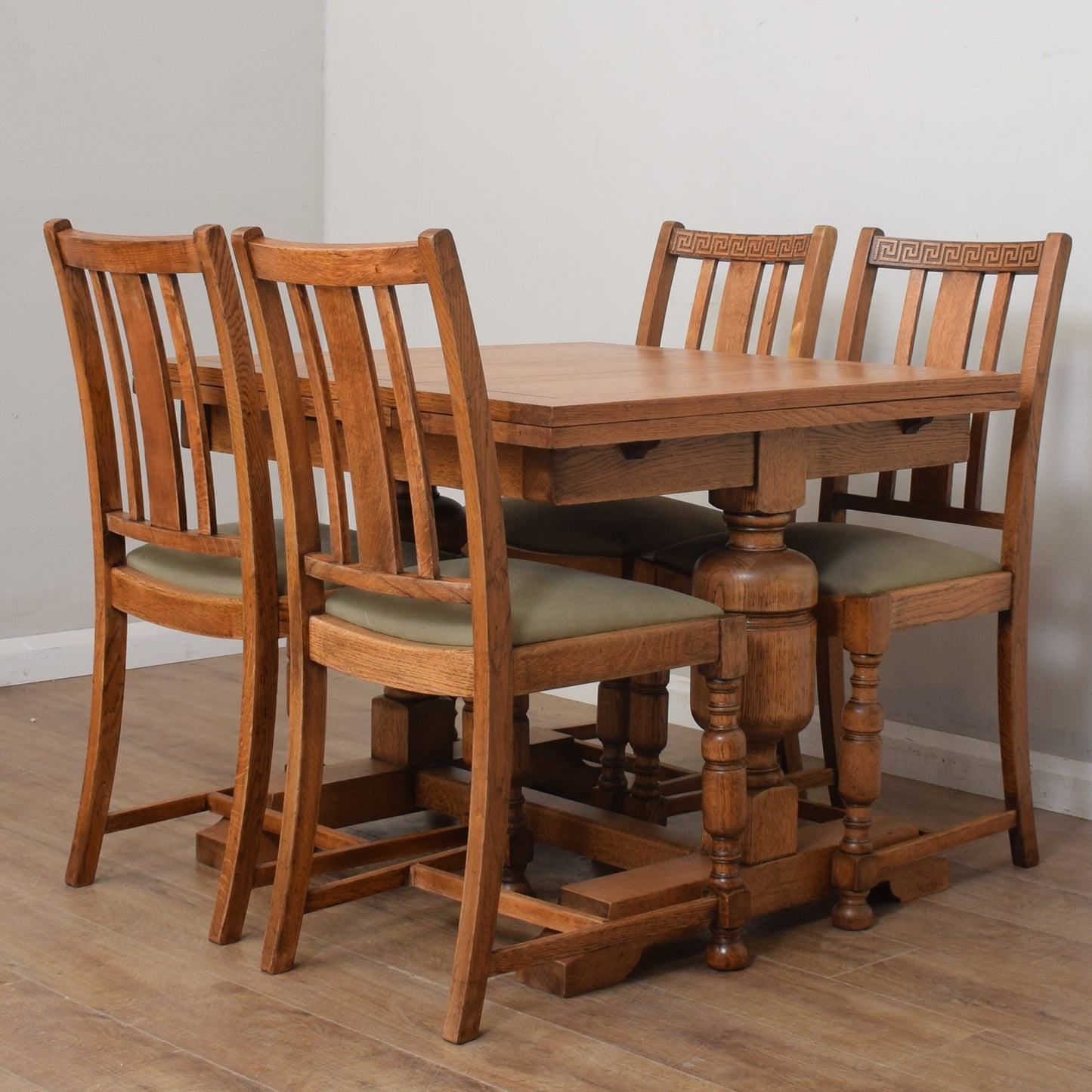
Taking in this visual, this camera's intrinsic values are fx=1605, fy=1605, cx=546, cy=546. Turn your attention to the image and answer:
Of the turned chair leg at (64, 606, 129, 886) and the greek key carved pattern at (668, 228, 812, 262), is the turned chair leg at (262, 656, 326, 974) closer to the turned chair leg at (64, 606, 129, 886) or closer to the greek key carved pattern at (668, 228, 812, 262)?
the turned chair leg at (64, 606, 129, 886)

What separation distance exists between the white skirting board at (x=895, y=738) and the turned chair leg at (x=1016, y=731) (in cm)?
36

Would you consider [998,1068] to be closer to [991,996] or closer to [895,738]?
[991,996]

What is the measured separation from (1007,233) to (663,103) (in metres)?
0.93

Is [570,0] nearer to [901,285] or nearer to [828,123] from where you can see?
[828,123]

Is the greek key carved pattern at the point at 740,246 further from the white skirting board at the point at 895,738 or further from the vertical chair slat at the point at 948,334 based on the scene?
the white skirting board at the point at 895,738

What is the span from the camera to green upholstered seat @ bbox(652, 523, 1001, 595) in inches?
94.0

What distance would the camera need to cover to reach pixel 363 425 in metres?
1.98

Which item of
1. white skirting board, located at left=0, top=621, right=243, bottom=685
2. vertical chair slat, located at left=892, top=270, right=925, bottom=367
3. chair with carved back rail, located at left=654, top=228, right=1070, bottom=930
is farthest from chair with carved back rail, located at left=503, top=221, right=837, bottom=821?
white skirting board, located at left=0, top=621, right=243, bottom=685

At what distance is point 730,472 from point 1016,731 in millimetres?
806

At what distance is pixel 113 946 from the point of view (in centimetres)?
227

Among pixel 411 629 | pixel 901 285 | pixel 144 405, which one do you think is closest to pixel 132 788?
pixel 144 405

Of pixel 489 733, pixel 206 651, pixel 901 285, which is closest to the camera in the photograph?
pixel 489 733

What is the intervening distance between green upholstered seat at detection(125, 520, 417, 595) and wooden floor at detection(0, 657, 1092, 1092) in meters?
0.50

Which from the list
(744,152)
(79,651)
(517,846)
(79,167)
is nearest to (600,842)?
(517,846)
